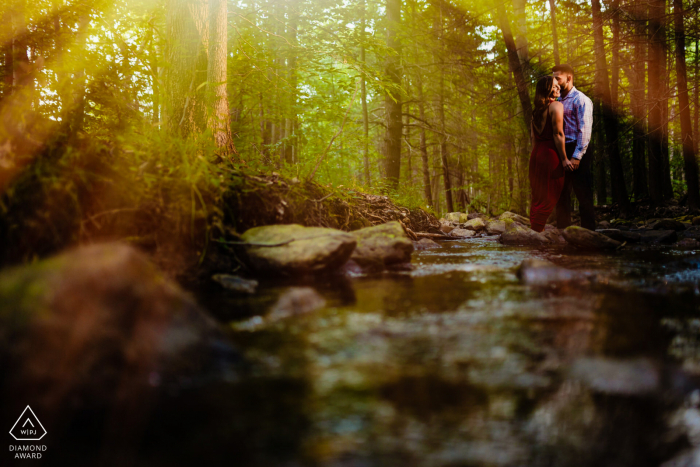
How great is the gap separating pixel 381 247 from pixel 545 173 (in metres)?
3.34

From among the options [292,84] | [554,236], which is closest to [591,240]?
[554,236]

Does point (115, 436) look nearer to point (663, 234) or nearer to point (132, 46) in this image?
point (132, 46)

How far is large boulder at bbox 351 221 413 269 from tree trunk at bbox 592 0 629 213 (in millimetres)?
9280

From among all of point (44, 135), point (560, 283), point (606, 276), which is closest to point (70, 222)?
point (44, 135)

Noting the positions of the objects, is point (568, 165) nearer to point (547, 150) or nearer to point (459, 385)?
point (547, 150)

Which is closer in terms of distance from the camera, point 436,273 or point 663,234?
point 436,273

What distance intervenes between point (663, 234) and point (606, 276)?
4.21 metres

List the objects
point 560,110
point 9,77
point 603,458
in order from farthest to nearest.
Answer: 1. point 560,110
2. point 9,77
3. point 603,458

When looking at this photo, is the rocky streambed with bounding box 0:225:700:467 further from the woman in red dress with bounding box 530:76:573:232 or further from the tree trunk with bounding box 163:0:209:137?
the woman in red dress with bounding box 530:76:573:232

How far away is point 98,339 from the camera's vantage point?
1.56 m

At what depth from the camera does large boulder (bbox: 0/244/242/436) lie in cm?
140

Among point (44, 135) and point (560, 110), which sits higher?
point (560, 110)

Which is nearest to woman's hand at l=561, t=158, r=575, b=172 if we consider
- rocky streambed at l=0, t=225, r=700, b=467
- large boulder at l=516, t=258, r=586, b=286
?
large boulder at l=516, t=258, r=586, b=286

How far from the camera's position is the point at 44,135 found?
118 inches
